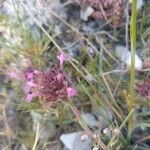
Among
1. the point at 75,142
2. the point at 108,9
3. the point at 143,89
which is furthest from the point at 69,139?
the point at 108,9

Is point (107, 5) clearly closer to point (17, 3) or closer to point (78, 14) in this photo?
point (78, 14)

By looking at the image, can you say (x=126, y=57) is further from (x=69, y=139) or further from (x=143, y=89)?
(x=69, y=139)

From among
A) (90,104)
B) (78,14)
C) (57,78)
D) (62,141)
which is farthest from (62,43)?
(57,78)

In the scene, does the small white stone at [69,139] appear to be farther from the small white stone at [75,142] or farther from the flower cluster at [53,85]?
the flower cluster at [53,85]

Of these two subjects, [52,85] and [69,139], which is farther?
[69,139]

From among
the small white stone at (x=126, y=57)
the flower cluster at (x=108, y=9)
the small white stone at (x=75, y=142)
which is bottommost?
the small white stone at (x=75, y=142)

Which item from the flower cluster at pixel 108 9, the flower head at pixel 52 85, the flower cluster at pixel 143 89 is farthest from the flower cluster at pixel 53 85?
the flower cluster at pixel 108 9
